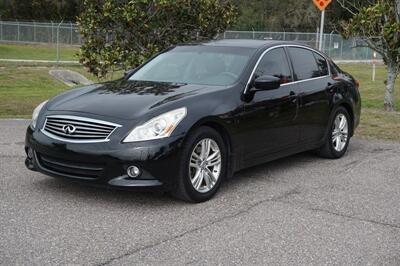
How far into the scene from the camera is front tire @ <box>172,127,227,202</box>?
5.68m

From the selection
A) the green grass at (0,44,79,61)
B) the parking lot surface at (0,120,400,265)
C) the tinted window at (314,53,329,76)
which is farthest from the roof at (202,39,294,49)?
the green grass at (0,44,79,61)

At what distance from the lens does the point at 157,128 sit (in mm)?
5574

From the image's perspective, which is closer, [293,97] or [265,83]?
[265,83]

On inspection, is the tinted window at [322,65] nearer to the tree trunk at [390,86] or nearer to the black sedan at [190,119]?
the black sedan at [190,119]

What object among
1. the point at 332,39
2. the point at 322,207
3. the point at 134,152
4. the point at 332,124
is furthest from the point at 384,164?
the point at 332,39

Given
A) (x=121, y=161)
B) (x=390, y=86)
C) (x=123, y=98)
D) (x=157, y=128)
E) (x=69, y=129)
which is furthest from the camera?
(x=390, y=86)

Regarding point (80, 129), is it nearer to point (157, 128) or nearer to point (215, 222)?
point (157, 128)

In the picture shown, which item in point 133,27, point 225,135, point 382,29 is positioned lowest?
point 225,135

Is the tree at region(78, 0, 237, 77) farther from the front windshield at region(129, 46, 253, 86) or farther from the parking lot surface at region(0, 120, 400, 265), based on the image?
the parking lot surface at region(0, 120, 400, 265)

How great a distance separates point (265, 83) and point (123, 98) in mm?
1537

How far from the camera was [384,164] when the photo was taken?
7953mm

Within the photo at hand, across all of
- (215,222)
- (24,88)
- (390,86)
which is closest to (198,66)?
(215,222)

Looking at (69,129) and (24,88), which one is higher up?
(69,129)

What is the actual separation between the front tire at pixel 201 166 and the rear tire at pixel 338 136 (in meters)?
2.46
